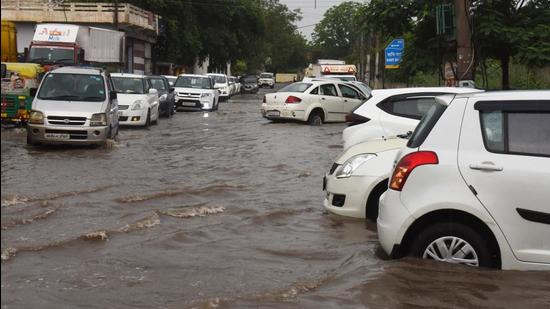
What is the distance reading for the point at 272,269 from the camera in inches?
242

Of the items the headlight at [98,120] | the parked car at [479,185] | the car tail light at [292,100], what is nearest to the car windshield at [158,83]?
the car tail light at [292,100]

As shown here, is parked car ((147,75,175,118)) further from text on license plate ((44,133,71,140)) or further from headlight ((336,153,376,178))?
headlight ((336,153,376,178))

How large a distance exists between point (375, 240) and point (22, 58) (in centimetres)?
2630

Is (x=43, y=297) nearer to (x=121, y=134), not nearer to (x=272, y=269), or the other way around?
(x=272, y=269)

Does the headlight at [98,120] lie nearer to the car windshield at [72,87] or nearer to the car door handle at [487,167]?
the car windshield at [72,87]

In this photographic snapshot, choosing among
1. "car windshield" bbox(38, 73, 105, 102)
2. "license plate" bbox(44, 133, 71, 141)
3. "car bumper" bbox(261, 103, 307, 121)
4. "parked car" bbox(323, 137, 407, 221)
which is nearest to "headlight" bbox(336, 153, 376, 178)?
"parked car" bbox(323, 137, 407, 221)

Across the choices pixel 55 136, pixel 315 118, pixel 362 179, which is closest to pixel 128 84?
pixel 315 118

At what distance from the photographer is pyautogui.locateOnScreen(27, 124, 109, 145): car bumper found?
579 inches

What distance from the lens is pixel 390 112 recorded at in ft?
33.3

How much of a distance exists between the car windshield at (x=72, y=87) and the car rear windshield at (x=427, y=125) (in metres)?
11.1

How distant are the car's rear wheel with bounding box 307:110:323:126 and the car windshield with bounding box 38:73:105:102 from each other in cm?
775

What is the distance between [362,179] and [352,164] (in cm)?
23

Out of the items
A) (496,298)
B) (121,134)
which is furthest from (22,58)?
(496,298)

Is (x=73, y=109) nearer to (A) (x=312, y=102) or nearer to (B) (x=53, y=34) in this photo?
(A) (x=312, y=102)
